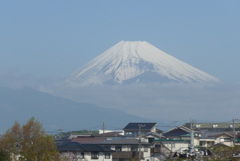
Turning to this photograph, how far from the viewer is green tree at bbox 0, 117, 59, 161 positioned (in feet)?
91.8

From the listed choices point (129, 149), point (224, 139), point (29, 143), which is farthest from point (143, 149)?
point (29, 143)

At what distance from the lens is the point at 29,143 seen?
92.7 ft

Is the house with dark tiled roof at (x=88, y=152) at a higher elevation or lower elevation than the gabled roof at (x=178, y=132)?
lower

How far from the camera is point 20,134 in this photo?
1118 inches

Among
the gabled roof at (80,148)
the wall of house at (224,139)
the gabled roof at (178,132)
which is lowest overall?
the gabled roof at (80,148)

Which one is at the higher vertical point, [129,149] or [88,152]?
[129,149]

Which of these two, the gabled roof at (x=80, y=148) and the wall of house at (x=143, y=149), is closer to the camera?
the gabled roof at (x=80, y=148)

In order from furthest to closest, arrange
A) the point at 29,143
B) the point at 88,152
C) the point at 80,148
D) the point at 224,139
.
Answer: the point at 224,139
the point at 80,148
the point at 88,152
the point at 29,143

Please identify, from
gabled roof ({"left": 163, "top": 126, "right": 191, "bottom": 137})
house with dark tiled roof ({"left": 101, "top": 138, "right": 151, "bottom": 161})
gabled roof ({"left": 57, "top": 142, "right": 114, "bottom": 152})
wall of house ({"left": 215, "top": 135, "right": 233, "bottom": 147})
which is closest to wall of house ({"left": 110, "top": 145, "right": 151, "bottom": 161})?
house with dark tiled roof ({"left": 101, "top": 138, "right": 151, "bottom": 161})

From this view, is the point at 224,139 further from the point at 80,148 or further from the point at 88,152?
the point at 80,148

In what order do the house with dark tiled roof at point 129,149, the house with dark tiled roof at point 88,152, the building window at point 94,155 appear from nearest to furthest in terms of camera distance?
the house with dark tiled roof at point 88,152
the building window at point 94,155
the house with dark tiled roof at point 129,149

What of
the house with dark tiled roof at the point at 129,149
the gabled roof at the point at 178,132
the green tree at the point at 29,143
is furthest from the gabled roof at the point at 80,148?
the gabled roof at the point at 178,132

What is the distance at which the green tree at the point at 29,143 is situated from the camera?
27969 mm

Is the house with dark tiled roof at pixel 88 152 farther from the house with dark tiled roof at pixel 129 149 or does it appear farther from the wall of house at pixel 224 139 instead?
the wall of house at pixel 224 139
